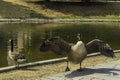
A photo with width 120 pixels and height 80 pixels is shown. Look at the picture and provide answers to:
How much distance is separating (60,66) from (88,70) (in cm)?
246

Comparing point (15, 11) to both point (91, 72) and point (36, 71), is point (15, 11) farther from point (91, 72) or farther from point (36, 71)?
point (91, 72)

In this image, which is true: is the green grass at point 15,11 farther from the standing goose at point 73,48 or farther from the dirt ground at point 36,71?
the standing goose at point 73,48

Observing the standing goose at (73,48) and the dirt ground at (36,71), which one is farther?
the dirt ground at (36,71)

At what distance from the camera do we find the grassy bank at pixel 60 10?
201ft


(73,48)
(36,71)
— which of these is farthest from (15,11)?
(73,48)

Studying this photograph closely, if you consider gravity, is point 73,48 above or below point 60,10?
above

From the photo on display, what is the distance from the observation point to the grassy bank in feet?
201

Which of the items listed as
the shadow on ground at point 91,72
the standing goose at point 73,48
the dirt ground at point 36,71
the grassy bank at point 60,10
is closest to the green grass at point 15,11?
the grassy bank at point 60,10

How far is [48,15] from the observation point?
62031 mm

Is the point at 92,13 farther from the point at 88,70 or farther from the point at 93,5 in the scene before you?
the point at 88,70

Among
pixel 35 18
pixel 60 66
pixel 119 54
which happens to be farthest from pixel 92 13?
pixel 60 66

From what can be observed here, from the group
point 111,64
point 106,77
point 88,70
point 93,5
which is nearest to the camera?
point 106,77

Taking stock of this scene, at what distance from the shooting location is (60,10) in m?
66.0

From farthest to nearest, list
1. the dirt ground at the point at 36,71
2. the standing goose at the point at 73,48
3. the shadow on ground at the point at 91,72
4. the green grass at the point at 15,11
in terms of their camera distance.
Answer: the green grass at the point at 15,11
the dirt ground at the point at 36,71
the standing goose at the point at 73,48
the shadow on ground at the point at 91,72
